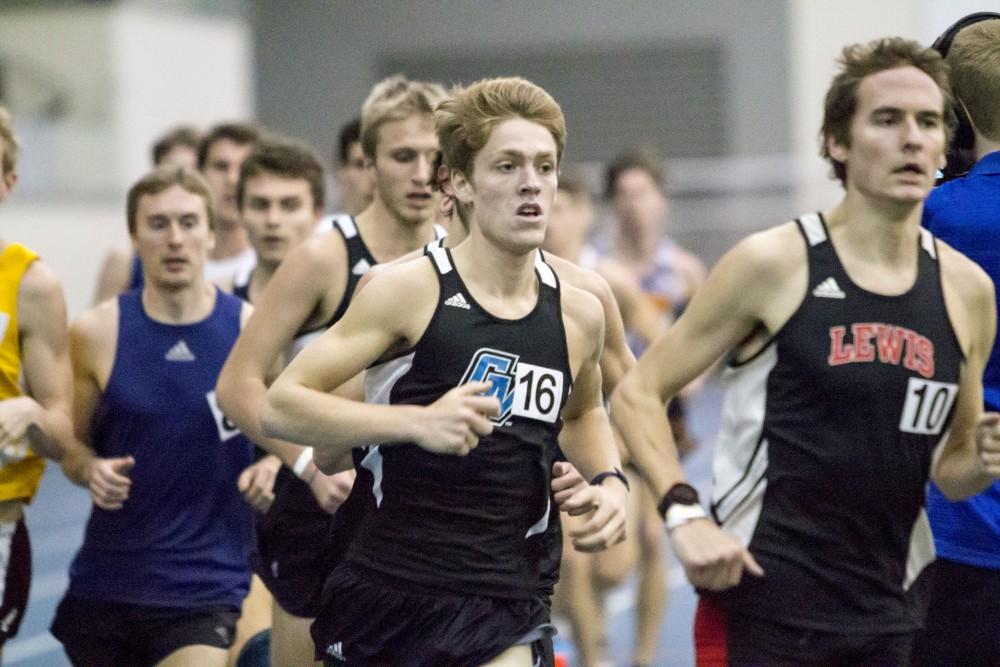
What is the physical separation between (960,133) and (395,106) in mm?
1824

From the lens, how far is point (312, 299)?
5.44 m

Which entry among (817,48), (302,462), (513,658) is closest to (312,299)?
(302,462)

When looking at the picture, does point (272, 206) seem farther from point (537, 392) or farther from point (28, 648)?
point (28, 648)

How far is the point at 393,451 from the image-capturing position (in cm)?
436

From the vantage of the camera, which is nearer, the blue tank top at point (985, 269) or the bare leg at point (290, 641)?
the blue tank top at point (985, 269)

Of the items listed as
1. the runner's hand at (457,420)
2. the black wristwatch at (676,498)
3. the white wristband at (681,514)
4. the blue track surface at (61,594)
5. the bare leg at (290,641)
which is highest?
the runner's hand at (457,420)

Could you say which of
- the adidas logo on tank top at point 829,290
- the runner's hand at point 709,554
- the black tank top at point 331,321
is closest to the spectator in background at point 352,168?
the black tank top at point 331,321

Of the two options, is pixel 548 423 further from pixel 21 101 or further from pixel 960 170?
pixel 21 101

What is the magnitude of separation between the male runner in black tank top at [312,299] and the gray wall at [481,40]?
22.2m

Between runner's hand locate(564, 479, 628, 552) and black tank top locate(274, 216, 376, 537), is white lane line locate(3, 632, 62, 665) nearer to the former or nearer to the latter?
black tank top locate(274, 216, 376, 537)

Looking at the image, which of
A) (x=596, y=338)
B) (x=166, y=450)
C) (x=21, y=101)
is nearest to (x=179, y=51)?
(x=21, y=101)

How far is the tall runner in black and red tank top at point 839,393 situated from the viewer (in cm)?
407

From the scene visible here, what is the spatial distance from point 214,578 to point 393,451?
6.16ft

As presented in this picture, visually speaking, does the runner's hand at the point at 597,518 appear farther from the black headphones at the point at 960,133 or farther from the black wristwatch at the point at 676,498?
the black headphones at the point at 960,133
